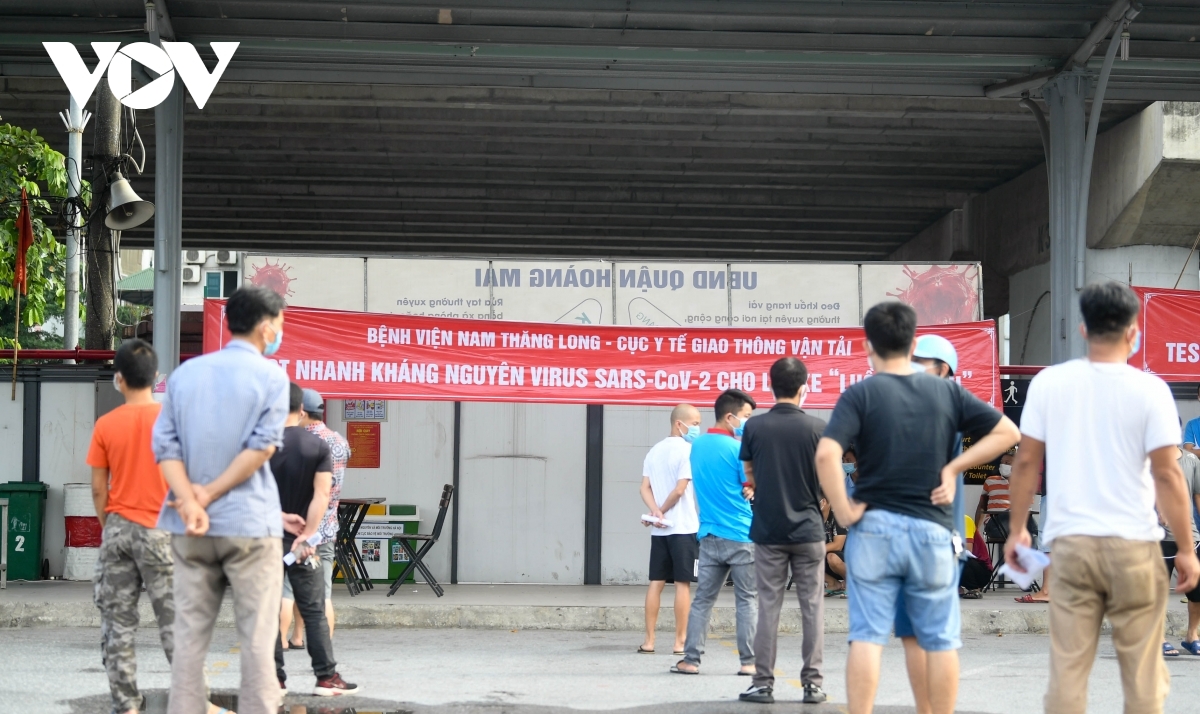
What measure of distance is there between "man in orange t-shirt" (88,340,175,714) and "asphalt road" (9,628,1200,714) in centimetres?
90

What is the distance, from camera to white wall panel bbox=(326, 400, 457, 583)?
14250mm

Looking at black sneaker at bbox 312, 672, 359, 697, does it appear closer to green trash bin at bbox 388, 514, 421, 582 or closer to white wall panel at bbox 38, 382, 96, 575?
green trash bin at bbox 388, 514, 421, 582

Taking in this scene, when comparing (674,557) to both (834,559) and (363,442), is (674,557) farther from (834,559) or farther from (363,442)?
(363,442)

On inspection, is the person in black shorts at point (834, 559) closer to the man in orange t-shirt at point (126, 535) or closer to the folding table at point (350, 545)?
the folding table at point (350, 545)

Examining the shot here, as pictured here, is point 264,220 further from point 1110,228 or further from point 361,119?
point 1110,228

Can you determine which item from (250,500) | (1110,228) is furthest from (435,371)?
(1110,228)

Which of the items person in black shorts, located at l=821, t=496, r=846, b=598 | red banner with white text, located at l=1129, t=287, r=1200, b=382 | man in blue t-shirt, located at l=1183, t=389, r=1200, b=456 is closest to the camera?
man in blue t-shirt, located at l=1183, t=389, r=1200, b=456

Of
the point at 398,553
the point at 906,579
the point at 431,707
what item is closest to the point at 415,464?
the point at 398,553

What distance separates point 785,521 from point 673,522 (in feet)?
7.33

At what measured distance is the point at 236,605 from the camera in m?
5.05

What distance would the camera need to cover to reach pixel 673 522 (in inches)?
367

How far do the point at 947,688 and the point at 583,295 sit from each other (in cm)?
927

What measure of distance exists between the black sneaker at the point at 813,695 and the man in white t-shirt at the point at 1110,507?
275 cm

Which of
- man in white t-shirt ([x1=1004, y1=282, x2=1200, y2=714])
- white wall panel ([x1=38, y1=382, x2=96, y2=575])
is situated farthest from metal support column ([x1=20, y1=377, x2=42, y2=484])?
man in white t-shirt ([x1=1004, y1=282, x2=1200, y2=714])
